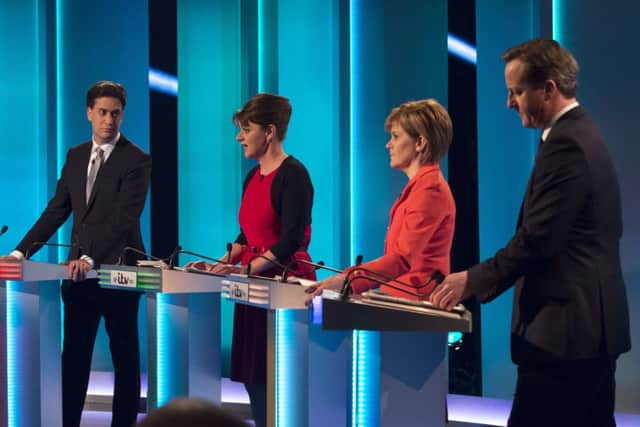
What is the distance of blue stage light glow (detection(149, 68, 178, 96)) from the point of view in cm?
631

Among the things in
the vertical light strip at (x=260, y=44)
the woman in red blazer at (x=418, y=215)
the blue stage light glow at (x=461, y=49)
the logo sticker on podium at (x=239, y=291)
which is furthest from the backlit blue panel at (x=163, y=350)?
the vertical light strip at (x=260, y=44)

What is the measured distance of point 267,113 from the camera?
12.0 feet

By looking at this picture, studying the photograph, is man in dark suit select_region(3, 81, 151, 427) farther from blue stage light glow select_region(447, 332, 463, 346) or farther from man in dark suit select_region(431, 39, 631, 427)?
man in dark suit select_region(431, 39, 631, 427)

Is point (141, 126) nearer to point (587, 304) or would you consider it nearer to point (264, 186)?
point (264, 186)

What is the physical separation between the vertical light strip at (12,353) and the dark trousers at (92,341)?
0.66 feet

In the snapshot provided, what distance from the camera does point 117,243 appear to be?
4.09 m

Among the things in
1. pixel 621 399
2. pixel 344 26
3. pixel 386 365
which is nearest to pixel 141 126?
pixel 344 26

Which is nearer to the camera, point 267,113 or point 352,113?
point 267,113

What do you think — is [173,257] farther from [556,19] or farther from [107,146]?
[556,19]

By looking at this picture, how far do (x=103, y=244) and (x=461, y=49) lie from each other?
2.41 m

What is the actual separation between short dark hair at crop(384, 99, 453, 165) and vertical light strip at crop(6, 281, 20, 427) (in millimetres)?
1938

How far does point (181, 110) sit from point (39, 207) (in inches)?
45.9

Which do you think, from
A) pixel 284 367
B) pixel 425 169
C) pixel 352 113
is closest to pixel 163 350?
pixel 284 367

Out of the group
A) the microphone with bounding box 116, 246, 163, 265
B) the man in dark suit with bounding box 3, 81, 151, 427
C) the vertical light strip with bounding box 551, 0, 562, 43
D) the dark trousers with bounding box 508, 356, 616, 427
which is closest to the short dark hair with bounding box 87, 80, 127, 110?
the man in dark suit with bounding box 3, 81, 151, 427
